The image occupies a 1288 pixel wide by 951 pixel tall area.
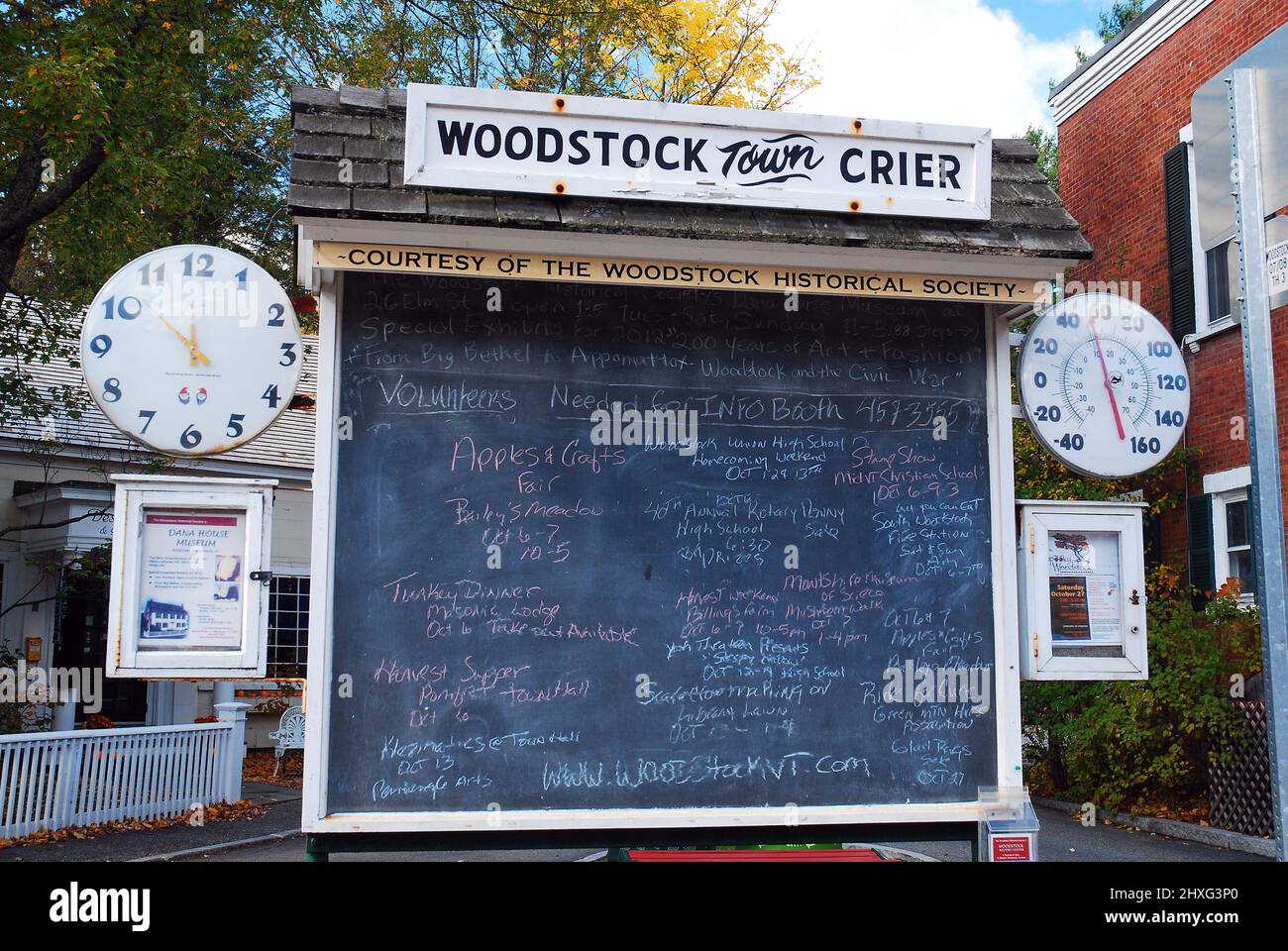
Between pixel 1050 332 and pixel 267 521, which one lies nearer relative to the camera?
pixel 267 521

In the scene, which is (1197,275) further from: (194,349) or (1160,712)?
(194,349)

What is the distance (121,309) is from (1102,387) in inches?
188

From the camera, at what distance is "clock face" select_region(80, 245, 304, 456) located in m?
5.33

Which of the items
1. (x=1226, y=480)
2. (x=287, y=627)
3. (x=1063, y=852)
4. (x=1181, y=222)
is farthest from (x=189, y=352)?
(x=287, y=627)

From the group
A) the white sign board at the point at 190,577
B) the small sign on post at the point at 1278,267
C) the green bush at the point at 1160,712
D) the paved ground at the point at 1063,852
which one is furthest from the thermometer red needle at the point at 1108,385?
the green bush at the point at 1160,712

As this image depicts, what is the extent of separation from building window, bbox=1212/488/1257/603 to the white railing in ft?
36.6

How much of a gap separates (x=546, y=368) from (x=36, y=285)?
10.7 meters

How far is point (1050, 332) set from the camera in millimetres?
6074

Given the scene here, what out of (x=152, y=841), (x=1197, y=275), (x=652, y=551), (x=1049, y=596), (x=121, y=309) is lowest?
(x=152, y=841)

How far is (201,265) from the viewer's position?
5445 millimetres

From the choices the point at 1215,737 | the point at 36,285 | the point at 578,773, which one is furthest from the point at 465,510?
the point at 36,285

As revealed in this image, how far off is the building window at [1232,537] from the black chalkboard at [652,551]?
26.4ft
